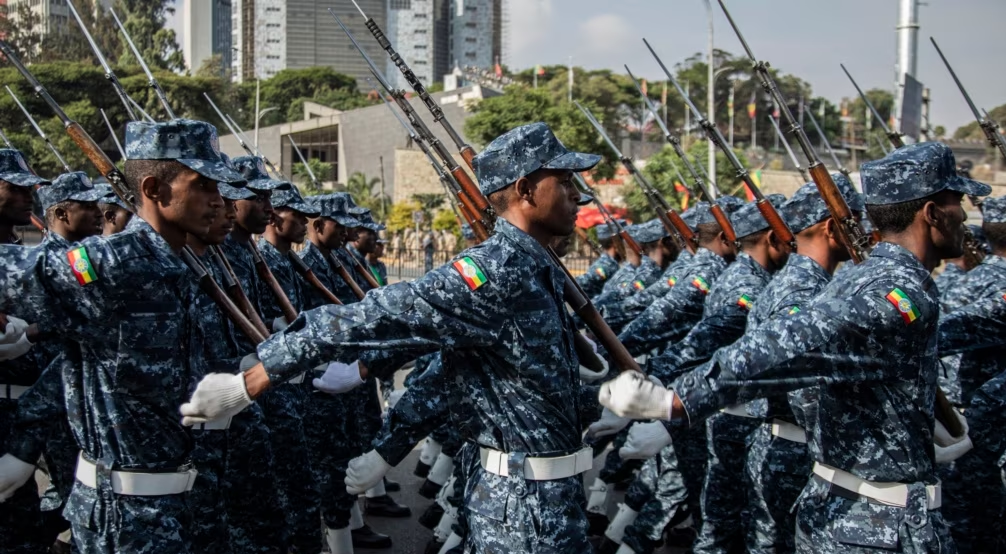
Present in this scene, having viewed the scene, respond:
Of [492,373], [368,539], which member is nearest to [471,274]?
[492,373]

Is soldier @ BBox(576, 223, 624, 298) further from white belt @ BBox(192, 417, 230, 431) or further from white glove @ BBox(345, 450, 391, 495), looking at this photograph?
white belt @ BBox(192, 417, 230, 431)

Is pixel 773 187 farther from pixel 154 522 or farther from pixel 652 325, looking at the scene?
pixel 154 522

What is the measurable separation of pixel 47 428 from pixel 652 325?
3320 millimetres

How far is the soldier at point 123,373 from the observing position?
3.26m

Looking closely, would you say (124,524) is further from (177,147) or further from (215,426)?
(177,147)

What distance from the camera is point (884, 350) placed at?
A: 3.20 meters

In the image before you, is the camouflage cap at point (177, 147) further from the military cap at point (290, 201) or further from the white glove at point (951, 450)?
the white glove at point (951, 450)

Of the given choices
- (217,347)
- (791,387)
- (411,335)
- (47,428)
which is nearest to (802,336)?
(791,387)

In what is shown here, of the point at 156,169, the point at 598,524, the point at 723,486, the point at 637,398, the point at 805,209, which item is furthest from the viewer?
the point at 598,524

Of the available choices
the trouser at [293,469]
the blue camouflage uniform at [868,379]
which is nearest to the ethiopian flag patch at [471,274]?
the blue camouflage uniform at [868,379]

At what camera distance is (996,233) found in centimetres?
585

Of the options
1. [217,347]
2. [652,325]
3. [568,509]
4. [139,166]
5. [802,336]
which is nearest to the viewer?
[802,336]

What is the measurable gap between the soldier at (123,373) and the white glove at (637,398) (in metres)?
1.57

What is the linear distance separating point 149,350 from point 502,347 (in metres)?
1.23
